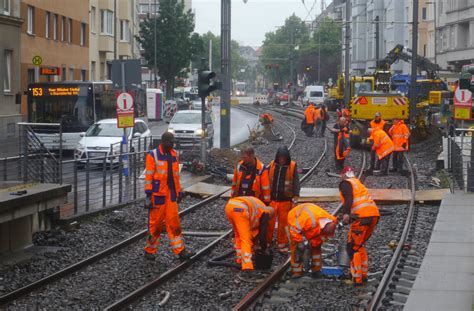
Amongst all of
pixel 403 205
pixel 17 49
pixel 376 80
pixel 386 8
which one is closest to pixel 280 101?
pixel 386 8

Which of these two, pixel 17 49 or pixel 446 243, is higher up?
pixel 17 49

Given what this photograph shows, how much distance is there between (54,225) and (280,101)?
8545 centimetres

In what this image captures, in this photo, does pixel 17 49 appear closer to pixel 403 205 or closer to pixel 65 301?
pixel 403 205

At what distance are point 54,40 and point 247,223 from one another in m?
40.2

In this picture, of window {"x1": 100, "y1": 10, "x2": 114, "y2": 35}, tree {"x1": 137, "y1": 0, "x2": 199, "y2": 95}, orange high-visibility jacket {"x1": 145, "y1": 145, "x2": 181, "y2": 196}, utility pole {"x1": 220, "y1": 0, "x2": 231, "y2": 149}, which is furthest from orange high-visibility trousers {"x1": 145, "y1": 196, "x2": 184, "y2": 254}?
tree {"x1": 137, "y1": 0, "x2": 199, "y2": 95}

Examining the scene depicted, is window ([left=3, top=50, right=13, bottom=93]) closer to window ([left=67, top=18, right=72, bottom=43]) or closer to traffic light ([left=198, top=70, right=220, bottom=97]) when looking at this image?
window ([left=67, top=18, right=72, bottom=43])

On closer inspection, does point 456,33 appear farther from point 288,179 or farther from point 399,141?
point 288,179

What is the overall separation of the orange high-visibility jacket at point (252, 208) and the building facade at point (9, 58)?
24827 millimetres

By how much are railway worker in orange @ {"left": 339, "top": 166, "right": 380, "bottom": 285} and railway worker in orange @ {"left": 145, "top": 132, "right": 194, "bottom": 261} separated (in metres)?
2.56

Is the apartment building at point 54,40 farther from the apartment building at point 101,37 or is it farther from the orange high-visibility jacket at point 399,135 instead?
the orange high-visibility jacket at point 399,135

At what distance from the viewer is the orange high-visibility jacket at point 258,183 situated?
12531mm

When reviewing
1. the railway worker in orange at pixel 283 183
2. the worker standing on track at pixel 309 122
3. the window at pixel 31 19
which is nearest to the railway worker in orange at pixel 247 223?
the railway worker in orange at pixel 283 183

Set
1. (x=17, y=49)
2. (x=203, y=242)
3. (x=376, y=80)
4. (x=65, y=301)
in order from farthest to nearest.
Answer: (x=376, y=80) < (x=17, y=49) < (x=203, y=242) < (x=65, y=301)

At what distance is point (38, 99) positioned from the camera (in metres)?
32.7
